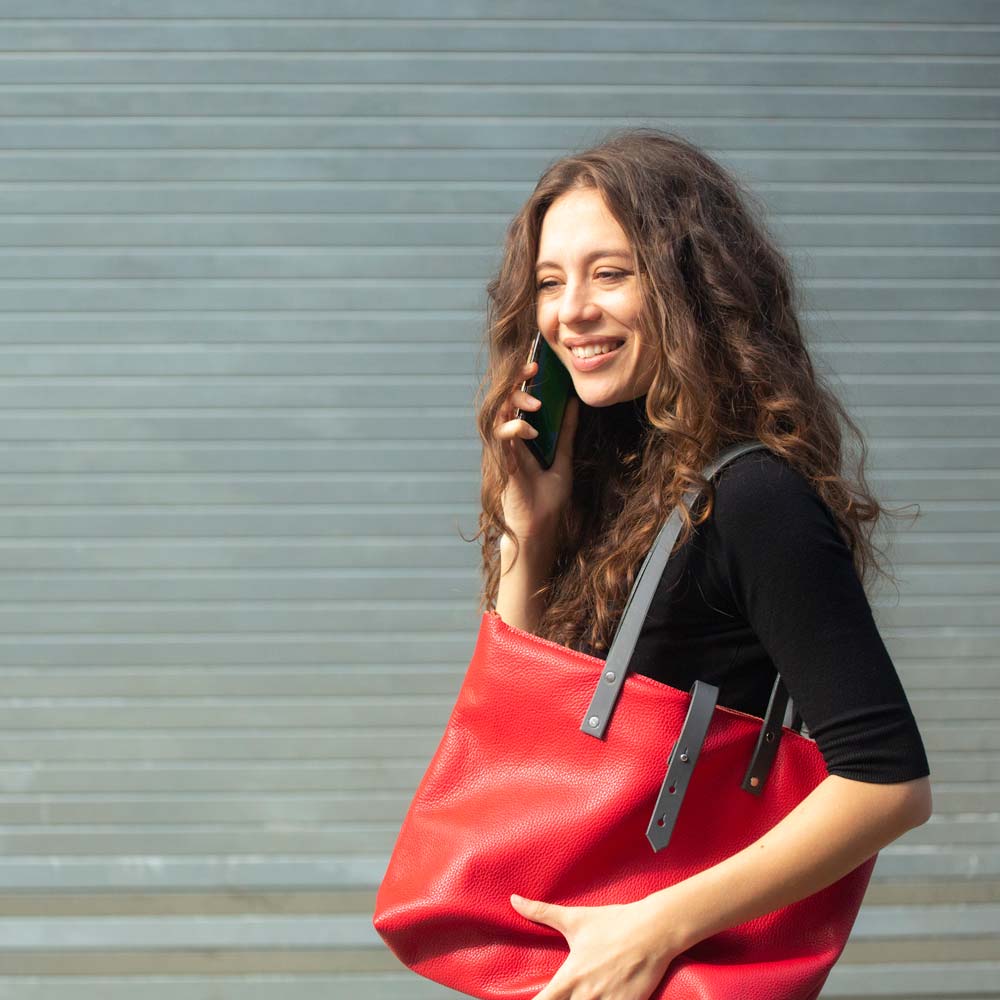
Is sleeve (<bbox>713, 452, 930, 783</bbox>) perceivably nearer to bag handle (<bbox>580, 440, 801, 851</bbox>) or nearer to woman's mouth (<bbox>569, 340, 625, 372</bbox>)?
bag handle (<bbox>580, 440, 801, 851</bbox>)

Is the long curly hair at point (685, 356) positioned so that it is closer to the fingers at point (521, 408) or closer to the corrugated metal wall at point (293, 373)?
the fingers at point (521, 408)

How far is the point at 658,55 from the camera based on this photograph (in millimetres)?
3590

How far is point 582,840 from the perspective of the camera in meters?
1.31

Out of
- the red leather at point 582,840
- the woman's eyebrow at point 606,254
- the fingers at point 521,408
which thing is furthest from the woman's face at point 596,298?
the red leather at point 582,840

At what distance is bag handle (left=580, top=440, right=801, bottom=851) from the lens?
129cm

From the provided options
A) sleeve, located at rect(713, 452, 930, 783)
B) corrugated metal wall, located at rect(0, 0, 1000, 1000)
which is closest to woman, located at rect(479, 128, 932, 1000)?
sleeve, located at rect(713, 452, 930, 783)

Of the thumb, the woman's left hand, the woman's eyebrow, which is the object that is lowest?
→ the woman's left hand

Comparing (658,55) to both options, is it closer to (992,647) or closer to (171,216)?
(171,216)

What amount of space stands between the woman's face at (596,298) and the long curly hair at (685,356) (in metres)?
0.02

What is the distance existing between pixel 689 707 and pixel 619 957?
A: 0.97ft

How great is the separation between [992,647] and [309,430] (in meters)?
2.35

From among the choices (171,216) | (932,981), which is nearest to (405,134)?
(171,216)

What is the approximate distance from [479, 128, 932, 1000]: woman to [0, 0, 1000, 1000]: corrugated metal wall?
1770mm

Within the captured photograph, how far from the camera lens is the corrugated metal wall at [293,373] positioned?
3557 mm
